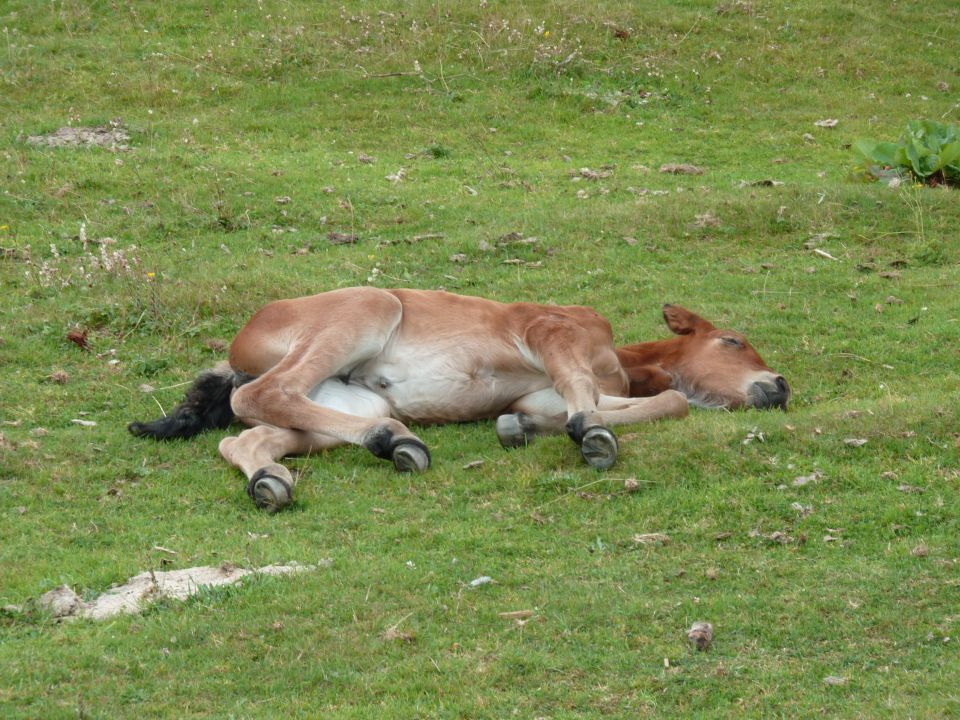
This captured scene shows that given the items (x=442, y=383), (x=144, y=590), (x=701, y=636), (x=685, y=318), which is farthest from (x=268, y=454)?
(x=701, y=636)

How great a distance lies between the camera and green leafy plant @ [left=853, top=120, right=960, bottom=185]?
1440 centimetres

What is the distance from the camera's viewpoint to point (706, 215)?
13.1m

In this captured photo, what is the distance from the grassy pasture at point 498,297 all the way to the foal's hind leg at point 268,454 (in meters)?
0.13

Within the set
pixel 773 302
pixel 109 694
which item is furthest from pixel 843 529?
pixel 773 302

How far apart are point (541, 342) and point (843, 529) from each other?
2.79 metres

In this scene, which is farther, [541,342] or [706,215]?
[706,215]

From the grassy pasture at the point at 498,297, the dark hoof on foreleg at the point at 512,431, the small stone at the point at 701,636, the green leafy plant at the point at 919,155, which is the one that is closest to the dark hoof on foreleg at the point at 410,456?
the grassy pasture at the point at 498,297

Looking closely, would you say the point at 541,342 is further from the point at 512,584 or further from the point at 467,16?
the point at 467,16

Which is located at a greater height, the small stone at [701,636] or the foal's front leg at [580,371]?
the small stone at [701,636]

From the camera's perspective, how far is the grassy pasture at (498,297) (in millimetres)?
5031

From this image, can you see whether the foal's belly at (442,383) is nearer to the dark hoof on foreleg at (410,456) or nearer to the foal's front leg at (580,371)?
the foal's front leg at (580,371)

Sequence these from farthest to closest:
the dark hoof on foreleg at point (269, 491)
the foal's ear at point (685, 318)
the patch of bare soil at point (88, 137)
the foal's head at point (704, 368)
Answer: the patch of bare soil at point (88, 137), the foal's ear at point (685, 318), the foal's head at point (704, 368), the dark hoof on foreleg at point (269, 491)

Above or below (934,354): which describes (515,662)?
above

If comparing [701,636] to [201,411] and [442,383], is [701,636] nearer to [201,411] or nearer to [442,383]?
[442,383]
